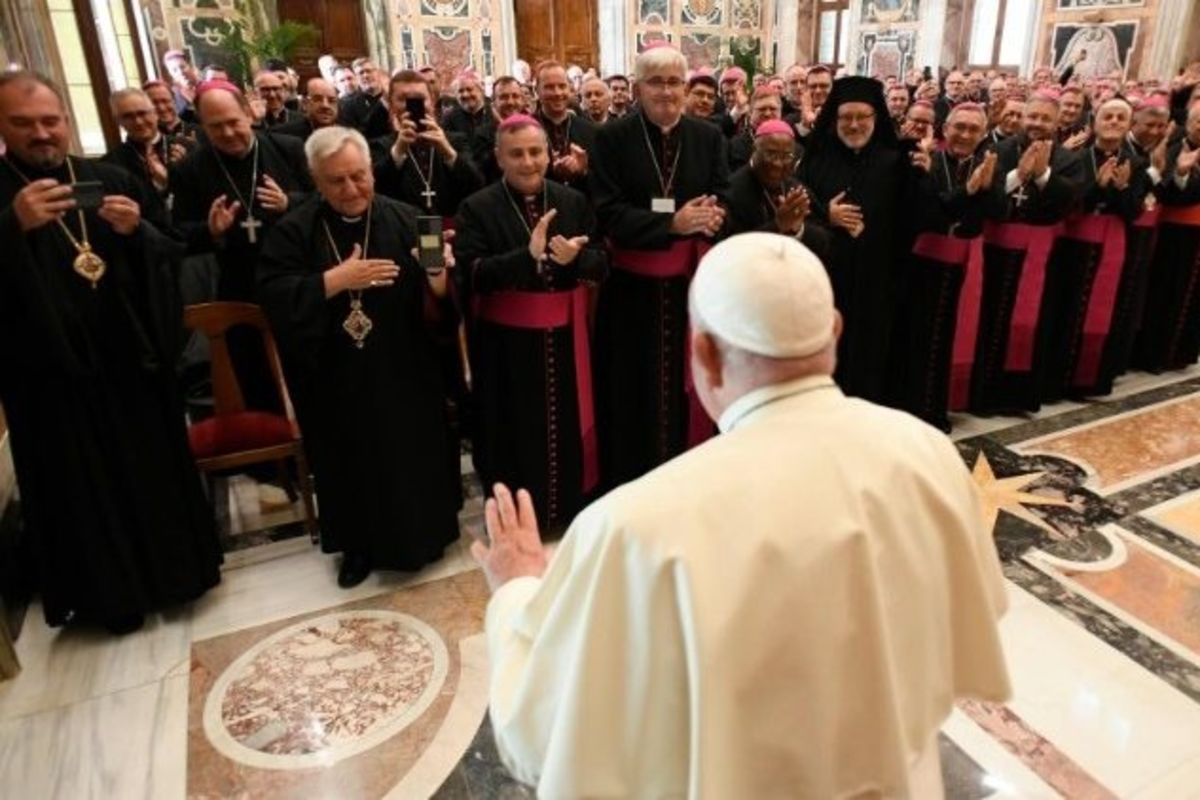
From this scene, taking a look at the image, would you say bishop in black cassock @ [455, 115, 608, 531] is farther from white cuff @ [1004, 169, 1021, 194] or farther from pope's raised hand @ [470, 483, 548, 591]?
white cuff @ [1004, 169, 1021, 194]

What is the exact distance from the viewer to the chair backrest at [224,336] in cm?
349

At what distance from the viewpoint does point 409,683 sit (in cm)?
292

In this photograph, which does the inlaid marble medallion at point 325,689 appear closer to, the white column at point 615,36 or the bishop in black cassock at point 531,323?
the bishop in black cassock at point 531,323

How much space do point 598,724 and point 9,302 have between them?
9.10 feet

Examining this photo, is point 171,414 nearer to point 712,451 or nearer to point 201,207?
point 201,207

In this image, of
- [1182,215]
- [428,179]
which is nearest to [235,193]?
[428,179]

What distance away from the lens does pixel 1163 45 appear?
12.2m

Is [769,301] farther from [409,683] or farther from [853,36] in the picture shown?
[853,36]

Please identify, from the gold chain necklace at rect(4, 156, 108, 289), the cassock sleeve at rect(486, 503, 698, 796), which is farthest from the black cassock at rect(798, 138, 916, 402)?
the cassock sleeve at rect(486, 503, 698, 796)

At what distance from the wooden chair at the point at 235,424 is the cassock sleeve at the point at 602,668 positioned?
109 inches

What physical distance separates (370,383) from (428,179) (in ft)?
6.16

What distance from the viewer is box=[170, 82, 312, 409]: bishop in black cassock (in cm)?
375

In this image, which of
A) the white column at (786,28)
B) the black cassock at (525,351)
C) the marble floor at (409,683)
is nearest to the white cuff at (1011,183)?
the marble floor at (409,683)

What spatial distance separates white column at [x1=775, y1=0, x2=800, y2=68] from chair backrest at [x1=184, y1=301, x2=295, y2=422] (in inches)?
651
